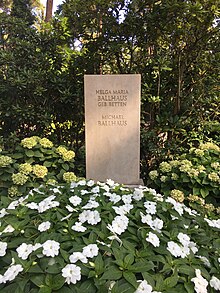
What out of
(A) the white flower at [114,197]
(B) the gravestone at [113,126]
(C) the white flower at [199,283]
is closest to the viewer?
(C) the white flower at [199,283]

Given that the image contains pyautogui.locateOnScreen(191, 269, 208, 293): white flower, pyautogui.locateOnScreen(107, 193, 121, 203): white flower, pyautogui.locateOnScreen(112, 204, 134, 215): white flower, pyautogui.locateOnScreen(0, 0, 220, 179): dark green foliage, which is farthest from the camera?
pyautogui.locateOnScreen(0, 0, 220, 179): dark green foliage

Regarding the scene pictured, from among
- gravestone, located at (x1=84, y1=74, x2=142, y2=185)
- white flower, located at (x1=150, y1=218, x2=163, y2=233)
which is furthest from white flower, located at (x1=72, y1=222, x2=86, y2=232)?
gravestone, located at (x1=84, y1=74, x2=142, y2=185)

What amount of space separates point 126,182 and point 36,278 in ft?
8.11

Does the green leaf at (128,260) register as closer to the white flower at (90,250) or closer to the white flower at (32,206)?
the white flower at (90,250)

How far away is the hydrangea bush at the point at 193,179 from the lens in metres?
2.93

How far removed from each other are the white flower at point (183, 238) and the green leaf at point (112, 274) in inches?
14.6

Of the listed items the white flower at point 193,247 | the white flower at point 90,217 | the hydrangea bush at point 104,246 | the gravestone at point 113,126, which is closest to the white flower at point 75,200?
the hydrangea bush at point 104,246

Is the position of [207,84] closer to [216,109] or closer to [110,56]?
[216,109]

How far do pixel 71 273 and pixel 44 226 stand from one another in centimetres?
29

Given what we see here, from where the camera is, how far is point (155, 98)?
12.8 ft

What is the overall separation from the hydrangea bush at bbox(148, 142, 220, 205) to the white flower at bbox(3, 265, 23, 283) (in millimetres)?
2104

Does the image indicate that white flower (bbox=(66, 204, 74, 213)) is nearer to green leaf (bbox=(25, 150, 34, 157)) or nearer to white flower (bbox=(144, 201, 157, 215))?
white flower (bbox=(144, 201, 157, 215))

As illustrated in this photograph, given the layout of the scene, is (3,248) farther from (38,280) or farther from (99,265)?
(99,265)

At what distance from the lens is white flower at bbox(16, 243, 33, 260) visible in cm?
107
